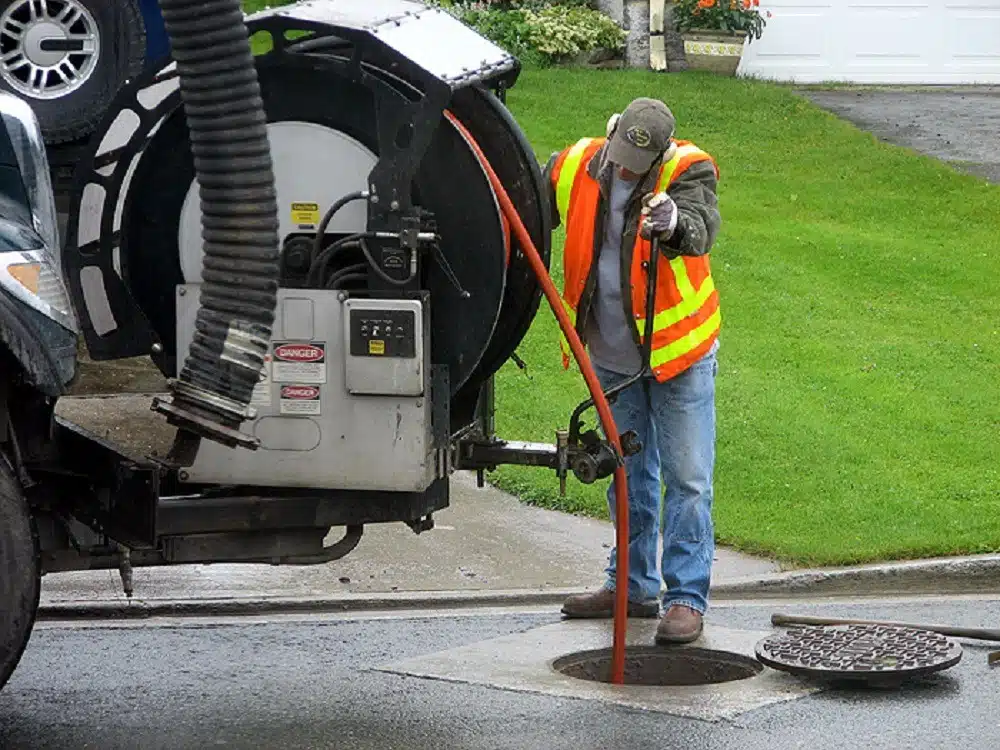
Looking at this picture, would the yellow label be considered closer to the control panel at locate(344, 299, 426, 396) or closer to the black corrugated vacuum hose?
the control panel at locate(344, 299, 426, 396)

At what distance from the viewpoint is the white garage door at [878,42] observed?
19.5m

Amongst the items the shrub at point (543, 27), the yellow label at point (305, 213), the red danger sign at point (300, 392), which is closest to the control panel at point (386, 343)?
the red danger sign at point (300, 392)

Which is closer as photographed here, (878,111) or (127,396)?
(127,396)

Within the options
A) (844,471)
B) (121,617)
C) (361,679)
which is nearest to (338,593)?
(121,617)

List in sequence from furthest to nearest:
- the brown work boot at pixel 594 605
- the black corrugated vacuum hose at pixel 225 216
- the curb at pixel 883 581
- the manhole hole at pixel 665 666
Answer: the curb at pixel 883 581, the brown work boot at pixel 594 605, the manhole hole at pixel 665 666, the black corrugated vacuum hose at pixel 225 216

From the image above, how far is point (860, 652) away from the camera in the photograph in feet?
18.8

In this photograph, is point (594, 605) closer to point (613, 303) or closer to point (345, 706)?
point (613, 303)

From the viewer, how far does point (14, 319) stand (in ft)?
14.9

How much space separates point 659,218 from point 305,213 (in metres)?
1.18

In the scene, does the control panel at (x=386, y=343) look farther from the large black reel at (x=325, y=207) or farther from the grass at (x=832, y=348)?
the grass at (x=832, y=348)

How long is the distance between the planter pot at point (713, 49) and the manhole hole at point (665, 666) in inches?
523

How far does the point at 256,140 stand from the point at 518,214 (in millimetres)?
1179

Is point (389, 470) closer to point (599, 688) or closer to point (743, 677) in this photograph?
point (599, 688)

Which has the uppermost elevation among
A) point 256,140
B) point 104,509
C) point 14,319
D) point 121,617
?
point 256,140
